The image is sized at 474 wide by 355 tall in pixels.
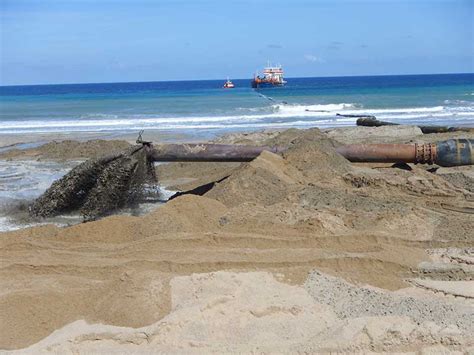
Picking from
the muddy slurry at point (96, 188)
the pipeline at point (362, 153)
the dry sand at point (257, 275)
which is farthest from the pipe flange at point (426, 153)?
the muddy slurry at point (96, 188)

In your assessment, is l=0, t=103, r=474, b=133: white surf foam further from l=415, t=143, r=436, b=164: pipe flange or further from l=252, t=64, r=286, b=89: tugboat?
l=252, t=64, r=286, b=89: tugboat

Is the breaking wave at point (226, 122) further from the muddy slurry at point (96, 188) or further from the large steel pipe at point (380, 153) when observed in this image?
the muddy slurry at point (96, 188)

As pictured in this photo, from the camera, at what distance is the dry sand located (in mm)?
4336

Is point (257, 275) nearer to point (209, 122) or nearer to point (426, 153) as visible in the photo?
point (426, 153)

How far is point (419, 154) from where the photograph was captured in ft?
30.5

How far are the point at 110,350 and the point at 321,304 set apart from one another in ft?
5.48

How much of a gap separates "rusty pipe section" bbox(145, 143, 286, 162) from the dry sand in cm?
98

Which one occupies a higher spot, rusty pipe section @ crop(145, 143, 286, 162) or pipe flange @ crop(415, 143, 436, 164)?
rusty pipe section @ crop(145, 143, 286, 162)

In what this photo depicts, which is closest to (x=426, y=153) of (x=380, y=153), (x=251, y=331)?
(x=380, y=153)

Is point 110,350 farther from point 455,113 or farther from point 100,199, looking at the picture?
point 455,113

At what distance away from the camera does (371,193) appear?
795cm

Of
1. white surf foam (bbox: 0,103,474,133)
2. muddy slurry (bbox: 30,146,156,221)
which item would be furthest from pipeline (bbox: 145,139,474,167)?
white surf foam (bbox: 0,103,474,133)

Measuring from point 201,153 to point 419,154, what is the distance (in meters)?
3.37

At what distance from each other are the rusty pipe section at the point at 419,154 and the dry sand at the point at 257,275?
1.11 meters
